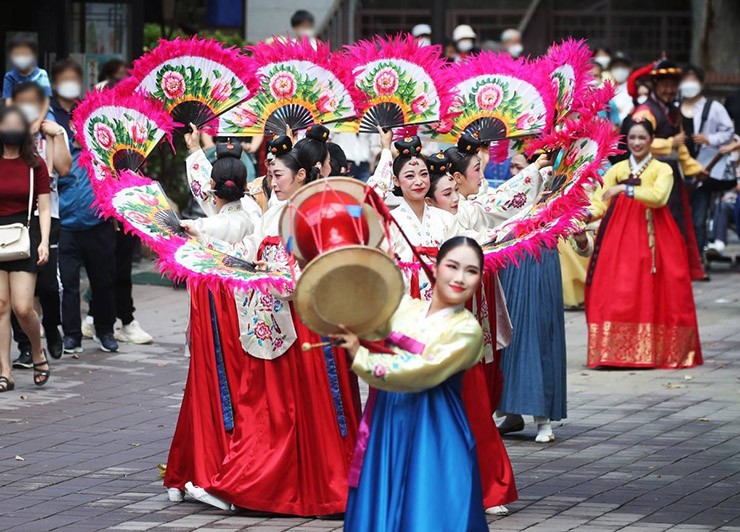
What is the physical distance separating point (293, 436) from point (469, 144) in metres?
1.78

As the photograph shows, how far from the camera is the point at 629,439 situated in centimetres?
826

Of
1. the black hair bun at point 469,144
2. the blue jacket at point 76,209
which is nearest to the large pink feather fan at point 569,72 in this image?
the black hair bun at point 469,144

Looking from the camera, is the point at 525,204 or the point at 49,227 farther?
the point at 49,227

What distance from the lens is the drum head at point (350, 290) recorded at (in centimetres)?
494

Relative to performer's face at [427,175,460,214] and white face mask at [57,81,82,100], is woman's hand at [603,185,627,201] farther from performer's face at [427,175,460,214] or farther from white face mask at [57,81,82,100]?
white face mask at [57,81,82,100]

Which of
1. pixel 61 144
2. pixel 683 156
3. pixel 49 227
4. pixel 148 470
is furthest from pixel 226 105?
pixel 683 156

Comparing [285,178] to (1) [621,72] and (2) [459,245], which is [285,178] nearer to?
(2) [459,245]

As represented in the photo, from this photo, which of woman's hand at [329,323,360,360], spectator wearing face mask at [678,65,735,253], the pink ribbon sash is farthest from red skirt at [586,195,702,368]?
woman's hand at [329,323,360,360]

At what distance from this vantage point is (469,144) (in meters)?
7.45

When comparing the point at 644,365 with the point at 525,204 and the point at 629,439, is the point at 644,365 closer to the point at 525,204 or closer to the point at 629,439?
the point at 629,439

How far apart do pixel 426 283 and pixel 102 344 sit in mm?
4812

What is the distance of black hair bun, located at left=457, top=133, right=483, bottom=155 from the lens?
7.43 metres

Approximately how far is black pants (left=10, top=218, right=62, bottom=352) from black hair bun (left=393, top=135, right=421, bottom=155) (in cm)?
379

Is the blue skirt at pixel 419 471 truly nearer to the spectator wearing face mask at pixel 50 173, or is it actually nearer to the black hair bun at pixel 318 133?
the black hair bun at pixel 318 133
